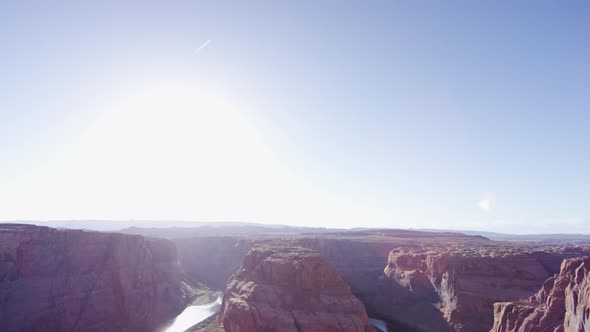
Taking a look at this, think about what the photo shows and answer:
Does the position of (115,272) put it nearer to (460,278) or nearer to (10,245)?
(10,245)

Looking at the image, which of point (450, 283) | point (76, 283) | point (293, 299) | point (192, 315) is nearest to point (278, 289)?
point (293, 299)

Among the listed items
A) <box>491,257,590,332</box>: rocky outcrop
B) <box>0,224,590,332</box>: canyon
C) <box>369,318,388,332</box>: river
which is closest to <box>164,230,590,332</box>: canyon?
<box>0,224,590,332</box>: canyon

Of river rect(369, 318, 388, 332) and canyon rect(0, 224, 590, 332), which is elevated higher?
canyon rect(0, 224, 590, 332)

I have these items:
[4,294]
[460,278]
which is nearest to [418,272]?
[460,278]

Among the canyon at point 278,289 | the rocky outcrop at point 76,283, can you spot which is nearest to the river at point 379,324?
the canyon at point 278,289

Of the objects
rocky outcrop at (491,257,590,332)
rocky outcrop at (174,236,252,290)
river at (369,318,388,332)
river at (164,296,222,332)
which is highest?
rocky outcrop at (491,257,590,332)

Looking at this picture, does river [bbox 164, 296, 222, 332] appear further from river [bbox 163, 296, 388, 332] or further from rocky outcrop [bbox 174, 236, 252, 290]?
rocky outcrop [bbox 174, 236, 252, 290]

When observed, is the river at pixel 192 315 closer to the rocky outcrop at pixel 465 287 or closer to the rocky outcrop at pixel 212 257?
the rocky outcrop at pixel 212 257

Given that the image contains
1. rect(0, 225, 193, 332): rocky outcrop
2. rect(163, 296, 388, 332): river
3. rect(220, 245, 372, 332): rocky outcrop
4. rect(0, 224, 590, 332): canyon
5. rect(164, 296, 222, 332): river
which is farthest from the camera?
rect(164, 296, 222, 332): river
